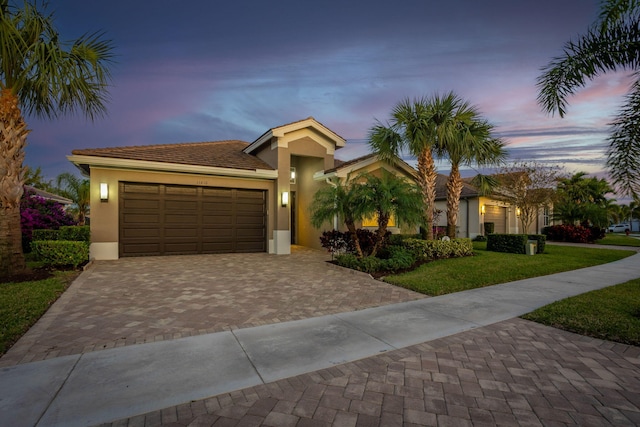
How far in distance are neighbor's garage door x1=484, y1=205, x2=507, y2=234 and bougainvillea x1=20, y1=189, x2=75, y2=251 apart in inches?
949

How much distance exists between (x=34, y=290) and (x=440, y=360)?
306 inches

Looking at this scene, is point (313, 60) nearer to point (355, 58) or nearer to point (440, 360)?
point (355, 58)

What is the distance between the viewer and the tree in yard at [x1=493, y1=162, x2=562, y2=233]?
1730 cm

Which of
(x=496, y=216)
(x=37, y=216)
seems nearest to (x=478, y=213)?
(x=496, y=216)

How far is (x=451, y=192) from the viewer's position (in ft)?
40.0

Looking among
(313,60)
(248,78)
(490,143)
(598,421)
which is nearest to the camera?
(598,421)

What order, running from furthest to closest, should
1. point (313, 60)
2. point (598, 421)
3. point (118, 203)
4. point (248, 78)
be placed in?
point (248, 78), point (313, 60), point (118, 203), point (598, 421)

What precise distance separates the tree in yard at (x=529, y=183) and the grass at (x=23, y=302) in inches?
766

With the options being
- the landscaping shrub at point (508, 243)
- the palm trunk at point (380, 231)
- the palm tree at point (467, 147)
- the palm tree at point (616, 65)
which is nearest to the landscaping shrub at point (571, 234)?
the landscaping shrub at point (508, 243)

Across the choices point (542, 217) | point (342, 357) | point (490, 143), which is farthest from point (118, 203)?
point (542, 217)

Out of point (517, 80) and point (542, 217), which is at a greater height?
point (517, 80)

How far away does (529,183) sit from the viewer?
687 inches

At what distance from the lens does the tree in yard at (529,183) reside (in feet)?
56.7

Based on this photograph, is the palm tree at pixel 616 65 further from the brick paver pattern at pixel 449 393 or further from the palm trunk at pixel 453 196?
the palm trunk at pixel 453 196
